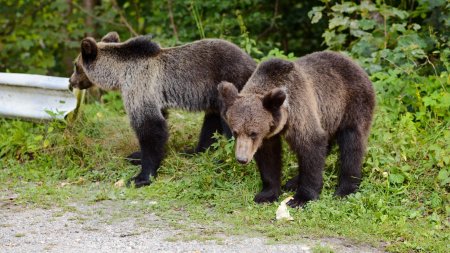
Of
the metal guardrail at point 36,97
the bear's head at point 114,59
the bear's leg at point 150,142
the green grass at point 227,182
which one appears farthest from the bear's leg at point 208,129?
the metal guardrail at point 36,97

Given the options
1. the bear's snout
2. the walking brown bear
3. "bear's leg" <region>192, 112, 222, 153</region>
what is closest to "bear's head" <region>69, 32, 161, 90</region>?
the walking brown bear

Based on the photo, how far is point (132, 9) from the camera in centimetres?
1380

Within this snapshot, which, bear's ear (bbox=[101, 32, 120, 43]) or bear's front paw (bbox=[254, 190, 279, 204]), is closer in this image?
bear's front paw (bbox=[254, 190, 279, 204])

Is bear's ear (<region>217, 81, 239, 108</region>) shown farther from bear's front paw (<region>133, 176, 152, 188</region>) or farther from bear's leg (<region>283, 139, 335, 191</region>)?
bear's front paw (<region>133, 176, 152, 188</region>)

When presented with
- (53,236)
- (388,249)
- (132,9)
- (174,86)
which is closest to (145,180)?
(174,86)

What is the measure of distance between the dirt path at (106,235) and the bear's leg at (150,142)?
101 cm

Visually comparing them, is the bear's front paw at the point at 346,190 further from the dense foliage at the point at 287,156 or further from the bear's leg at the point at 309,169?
the bear's leg at the point at 309,169

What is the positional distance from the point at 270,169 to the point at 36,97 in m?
3.61

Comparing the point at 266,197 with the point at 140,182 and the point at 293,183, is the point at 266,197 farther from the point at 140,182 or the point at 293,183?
the point at 140,182

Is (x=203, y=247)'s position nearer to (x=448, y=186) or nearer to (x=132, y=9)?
(x=448, y=186)

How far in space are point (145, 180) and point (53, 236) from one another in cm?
191

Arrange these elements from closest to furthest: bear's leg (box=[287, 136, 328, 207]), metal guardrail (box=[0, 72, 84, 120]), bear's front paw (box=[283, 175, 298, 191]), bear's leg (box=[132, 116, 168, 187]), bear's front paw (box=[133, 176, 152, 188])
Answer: bear's leg (box=[287, 136, 328, 207]), bear's front paw (box=[283, 175, 298, 191]), bear's front paw (box=[133, 176, 152, 188]), bear's leg (box=[132, 116, 168, 187]), metal guardrail (box=[0, 72, 84, 120])

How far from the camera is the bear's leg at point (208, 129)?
27.8ft

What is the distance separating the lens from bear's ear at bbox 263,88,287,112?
6086mm
